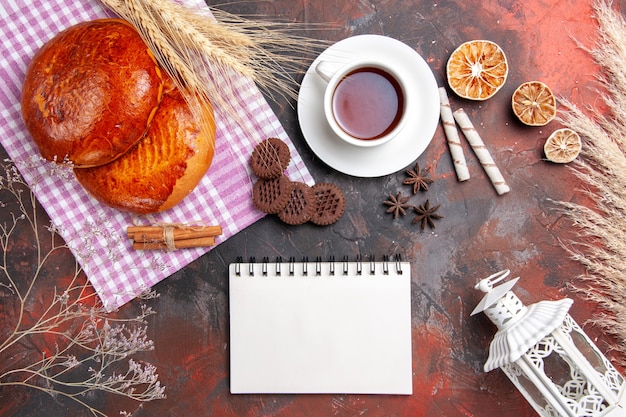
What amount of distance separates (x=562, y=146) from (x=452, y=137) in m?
0.38

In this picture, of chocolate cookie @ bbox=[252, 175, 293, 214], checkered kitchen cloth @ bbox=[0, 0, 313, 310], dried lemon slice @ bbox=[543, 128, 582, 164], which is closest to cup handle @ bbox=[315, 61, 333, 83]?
checkered kitchen cloth @ bbox=[0, 0, 313, 310]

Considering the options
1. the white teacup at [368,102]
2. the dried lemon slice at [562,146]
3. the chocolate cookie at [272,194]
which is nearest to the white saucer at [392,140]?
the white teacup at [368,102]

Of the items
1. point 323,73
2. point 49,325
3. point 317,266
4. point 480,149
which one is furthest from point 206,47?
point 49,325

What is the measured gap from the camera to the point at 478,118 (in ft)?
5.97

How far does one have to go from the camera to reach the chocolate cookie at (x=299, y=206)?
5.74 ft

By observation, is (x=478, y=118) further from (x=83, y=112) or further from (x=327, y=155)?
(x=83, y=112)

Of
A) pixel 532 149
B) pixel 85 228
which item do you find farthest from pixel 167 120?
pixel 532 149

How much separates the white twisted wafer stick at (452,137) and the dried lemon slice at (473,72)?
0.16 ft

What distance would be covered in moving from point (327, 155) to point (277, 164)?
170 millimetres

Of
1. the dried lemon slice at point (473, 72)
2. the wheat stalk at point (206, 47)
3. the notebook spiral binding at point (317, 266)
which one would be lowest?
the notebook spiral binding at point (317, 266)

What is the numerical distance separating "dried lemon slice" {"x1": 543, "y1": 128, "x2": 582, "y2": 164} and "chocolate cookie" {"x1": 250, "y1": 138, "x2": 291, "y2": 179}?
90 cm

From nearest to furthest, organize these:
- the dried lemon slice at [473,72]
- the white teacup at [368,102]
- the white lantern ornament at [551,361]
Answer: the white lantern ornament at [551,361] < the white teacup at [368,102] < the dried lemon slice at [473,72]

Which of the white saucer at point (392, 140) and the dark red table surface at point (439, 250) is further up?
the white saucer at point (392, 140)

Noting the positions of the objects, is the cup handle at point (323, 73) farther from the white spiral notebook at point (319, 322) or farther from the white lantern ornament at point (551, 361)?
the white lantern ornament at point (551, 361)
